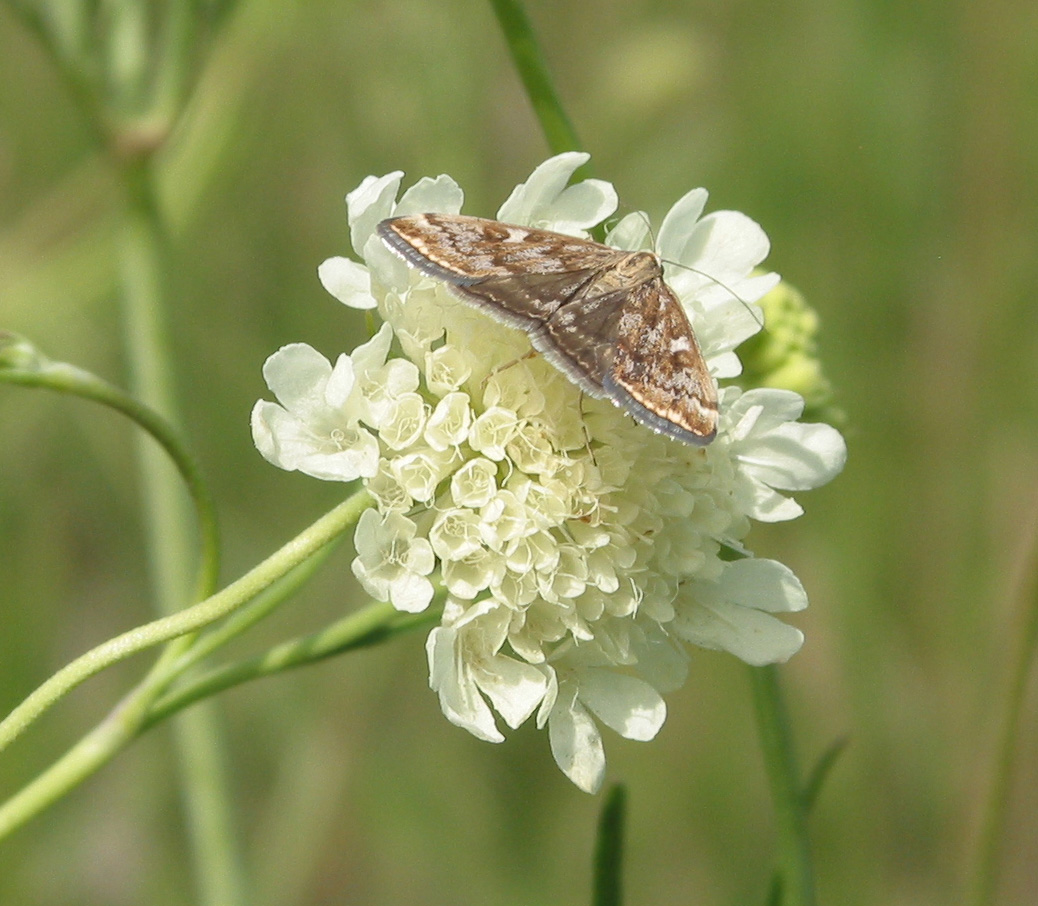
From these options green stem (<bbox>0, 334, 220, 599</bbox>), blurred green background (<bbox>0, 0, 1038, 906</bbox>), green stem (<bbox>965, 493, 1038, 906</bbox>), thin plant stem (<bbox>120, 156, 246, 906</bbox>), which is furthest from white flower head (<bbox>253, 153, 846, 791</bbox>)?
blurred green background (<bbox>0, 0, 1038, 906</bbox>)

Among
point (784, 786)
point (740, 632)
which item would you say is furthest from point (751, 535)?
point (740, 632)

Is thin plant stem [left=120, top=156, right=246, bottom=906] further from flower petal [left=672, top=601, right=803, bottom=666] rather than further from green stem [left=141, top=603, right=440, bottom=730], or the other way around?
flower petal [left=672, top=601, right=803, bottom=666]

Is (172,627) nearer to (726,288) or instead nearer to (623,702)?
(623,702)

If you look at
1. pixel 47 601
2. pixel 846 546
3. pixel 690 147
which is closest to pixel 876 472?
pixel 846 546

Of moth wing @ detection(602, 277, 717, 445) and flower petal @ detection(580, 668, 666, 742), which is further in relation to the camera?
flower petal @ detection(580, 668, 666, 742)

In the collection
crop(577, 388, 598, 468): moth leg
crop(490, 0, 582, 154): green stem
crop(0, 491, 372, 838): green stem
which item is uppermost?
crop(490, 0, 582, 154): green stem

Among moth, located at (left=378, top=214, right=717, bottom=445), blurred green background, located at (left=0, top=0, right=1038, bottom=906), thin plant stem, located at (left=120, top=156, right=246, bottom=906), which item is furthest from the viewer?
blurred green background, located at (left=0, top=0, right=1038, bottom=906)

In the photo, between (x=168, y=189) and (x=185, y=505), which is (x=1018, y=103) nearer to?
(x=168, y=189)
